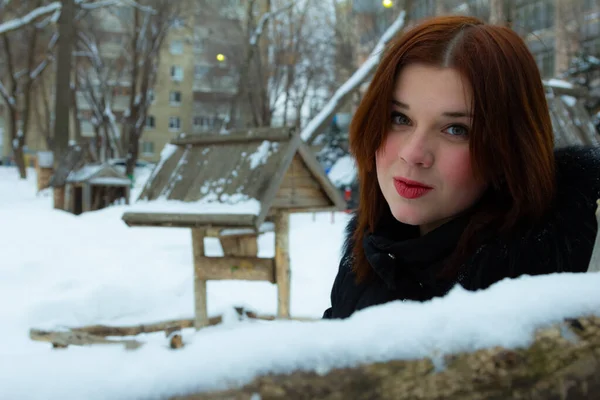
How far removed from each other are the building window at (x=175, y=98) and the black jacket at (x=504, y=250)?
1538 inches

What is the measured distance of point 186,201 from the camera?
3791 mm

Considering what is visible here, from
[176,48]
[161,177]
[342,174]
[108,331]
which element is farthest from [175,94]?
[161,177]

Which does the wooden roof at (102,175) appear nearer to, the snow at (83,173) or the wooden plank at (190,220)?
the snow at (83,173)

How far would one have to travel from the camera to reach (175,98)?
39.0 metres

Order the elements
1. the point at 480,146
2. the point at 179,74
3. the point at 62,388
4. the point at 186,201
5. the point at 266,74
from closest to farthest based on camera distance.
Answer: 1. the point at 62,388
2. the point at 480,146
3. the point at 186,201
4. the point at 266,74
5. the point at 179,74

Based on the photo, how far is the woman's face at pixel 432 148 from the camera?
4.19 feet

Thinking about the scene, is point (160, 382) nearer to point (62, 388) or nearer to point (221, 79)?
point (62, 388)

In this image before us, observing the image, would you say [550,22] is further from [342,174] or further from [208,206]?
[208,206]

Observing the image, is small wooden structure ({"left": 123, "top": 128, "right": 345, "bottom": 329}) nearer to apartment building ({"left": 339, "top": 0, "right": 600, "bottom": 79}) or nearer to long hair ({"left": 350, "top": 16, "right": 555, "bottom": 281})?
long hair ({"left": 350, "top": 16, "right": 555, "bottom": 281})

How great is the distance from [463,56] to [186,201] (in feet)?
9.19

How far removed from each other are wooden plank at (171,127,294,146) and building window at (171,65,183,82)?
35.0 meters

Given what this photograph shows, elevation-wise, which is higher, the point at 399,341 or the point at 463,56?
the point at 463,56

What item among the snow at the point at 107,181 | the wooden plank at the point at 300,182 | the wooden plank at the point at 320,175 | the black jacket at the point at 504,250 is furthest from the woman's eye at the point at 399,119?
the snow at the point at 107,181

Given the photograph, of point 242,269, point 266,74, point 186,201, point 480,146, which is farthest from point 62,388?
point 266,74
